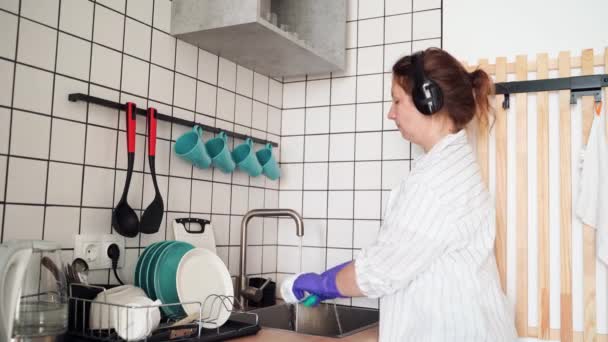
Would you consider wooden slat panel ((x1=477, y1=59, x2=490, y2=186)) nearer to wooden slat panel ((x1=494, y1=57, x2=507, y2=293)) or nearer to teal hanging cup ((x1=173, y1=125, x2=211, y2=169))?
wooden slat panel ((x1=494, y1=57, x2=507, y2=293))

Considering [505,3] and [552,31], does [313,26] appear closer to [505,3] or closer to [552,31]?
[505,3]

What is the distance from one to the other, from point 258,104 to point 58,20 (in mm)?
931

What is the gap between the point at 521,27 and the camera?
1.97 m

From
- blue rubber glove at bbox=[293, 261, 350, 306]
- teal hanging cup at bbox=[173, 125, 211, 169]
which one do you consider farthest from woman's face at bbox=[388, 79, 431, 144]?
teal hanging cup at bbox=[173, 125, 211, 169]

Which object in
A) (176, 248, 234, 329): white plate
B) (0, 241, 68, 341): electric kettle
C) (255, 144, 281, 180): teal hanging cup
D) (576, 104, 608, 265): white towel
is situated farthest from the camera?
(255, 144, 281, 180): teal hanging cup

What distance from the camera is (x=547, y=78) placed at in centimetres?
186

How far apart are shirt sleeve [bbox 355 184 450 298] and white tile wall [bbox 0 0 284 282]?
0.72 meters

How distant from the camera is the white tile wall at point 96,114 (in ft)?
4.41

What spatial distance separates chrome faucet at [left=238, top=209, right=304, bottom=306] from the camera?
2.00 metres

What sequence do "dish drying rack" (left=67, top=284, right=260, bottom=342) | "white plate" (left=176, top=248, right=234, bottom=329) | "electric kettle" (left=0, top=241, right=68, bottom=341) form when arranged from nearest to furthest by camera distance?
1. "electric kettle" (left=0, top=241, right=68, bottom=341)
2. "dish drying rack" (left=67, top=284, right=260, bottom=342)
3. "white plate" (left=176, top=248, right=234, bottom=329)

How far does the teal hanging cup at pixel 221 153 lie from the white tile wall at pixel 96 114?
2.0 inches

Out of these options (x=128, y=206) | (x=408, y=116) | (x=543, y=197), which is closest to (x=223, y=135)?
(x=128, y=206)

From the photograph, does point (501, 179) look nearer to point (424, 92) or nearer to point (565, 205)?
point (565, 205)

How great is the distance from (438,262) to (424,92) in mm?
432
